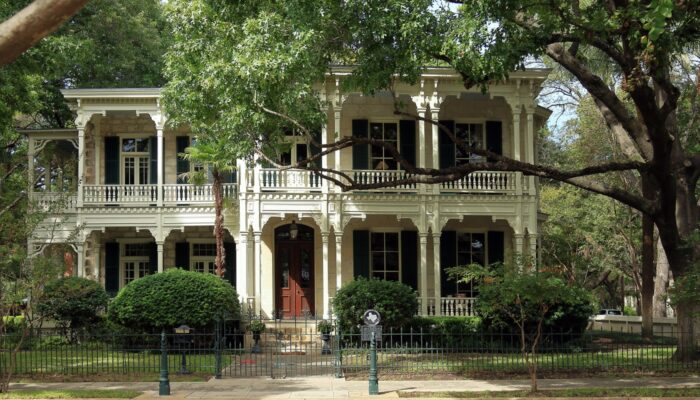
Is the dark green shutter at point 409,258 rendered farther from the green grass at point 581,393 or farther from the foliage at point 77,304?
the green grass at point 581,393

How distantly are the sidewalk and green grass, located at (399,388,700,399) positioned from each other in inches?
23.5

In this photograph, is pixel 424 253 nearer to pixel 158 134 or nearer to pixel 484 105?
pixel 484 105

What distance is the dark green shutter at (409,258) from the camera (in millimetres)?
27891

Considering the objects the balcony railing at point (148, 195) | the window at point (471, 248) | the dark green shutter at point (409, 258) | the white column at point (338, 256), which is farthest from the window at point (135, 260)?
the window at point (471, 248)

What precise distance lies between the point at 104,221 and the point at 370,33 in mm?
13943

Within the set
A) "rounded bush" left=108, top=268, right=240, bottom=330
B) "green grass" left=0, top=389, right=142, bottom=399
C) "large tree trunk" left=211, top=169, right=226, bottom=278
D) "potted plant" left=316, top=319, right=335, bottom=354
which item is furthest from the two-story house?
"green grass" left=0, top=389, right=142, bottom=399

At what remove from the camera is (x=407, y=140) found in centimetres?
2803

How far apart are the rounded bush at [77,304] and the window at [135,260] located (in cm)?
370

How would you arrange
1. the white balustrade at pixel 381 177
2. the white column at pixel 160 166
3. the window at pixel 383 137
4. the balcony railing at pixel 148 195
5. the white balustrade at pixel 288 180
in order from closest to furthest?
the white balustrade at pixel 288 180, the white balustrade at pixel 381 177, the white column at pixel 160 166, the balcony railing at pixel 148 195, the window at pixel 383 137

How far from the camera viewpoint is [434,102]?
1032 inches

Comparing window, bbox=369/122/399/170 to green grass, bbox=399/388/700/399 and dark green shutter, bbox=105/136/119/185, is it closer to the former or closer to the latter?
dark green shutter, bbox=105/136/119/185

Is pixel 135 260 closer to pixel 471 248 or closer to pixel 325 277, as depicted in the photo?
pixel 325 277

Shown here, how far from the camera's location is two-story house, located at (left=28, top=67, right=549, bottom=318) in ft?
85.8

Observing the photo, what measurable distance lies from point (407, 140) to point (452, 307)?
596 centimetres
